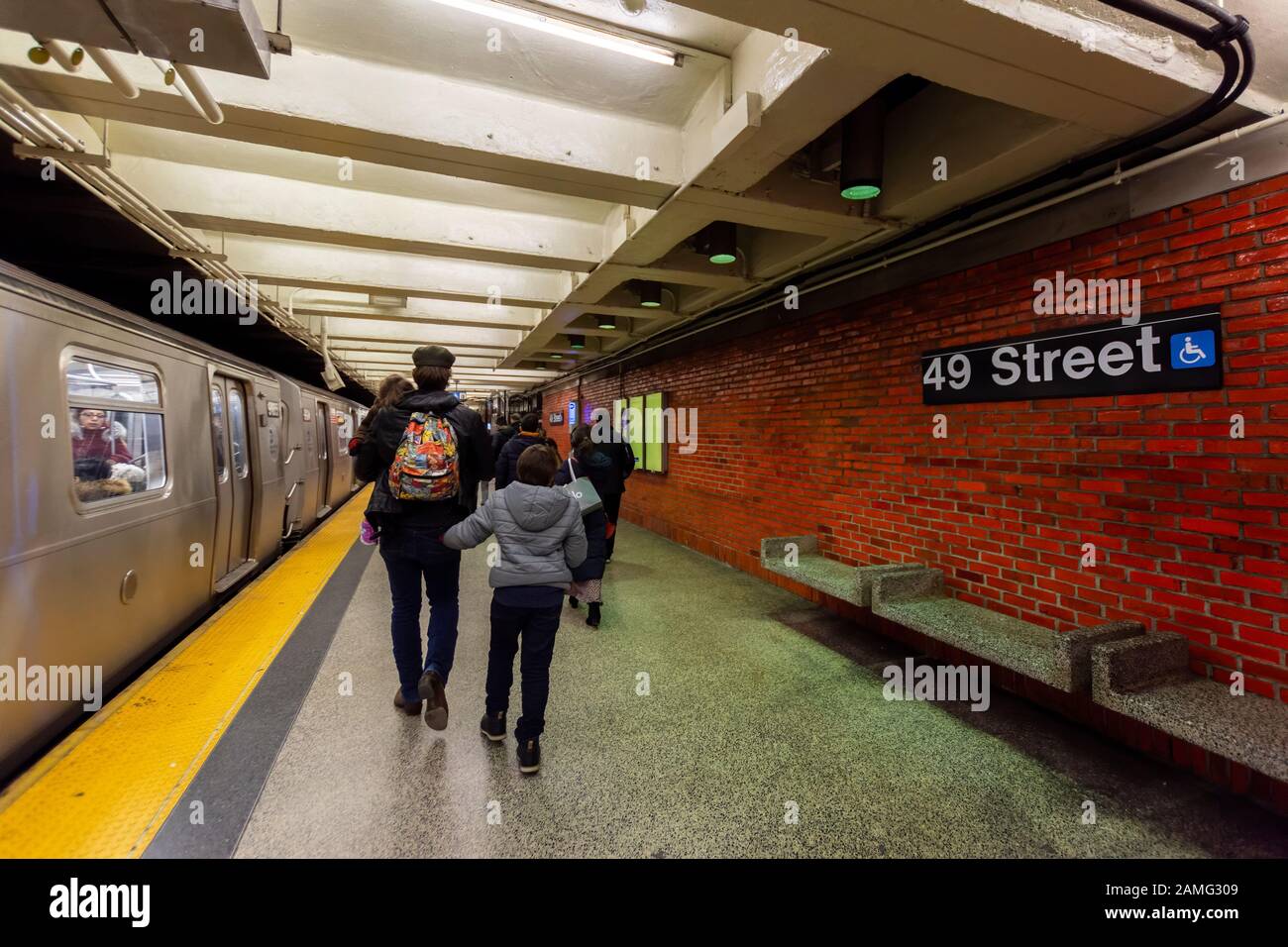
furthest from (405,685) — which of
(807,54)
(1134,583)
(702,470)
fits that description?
(702,470)

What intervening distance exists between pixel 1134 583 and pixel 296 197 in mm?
5728

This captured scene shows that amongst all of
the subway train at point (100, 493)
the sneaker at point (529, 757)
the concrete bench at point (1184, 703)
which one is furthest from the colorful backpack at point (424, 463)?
the concrete bench at point (1184, 703)

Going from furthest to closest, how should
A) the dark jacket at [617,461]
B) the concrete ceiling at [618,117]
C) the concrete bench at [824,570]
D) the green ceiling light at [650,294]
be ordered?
the green ceiling light at [650,294] → the dark jacket at [617,461] → the concrete bench at [824,570] → the concrete ceiling at [618,117]

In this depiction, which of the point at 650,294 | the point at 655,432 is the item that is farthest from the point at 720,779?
the point at 655,432

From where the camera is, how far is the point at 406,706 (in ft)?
9.75

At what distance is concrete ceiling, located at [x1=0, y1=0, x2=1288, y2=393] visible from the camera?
80.0 inches

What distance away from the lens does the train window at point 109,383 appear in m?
2.65

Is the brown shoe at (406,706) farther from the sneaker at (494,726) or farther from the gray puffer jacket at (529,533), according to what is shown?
the gray puffer jacket at (529,533)

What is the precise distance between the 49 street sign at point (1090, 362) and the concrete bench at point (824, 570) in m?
1.27

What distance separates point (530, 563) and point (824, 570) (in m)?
2.78

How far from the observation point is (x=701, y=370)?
7.09 metres

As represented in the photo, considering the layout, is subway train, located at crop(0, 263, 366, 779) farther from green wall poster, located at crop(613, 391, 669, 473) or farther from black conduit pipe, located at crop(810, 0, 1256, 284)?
green wall poster, located at crop(613, 391, 669, 473)

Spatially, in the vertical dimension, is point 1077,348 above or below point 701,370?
below

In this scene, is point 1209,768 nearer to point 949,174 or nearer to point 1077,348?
point 1077,348
